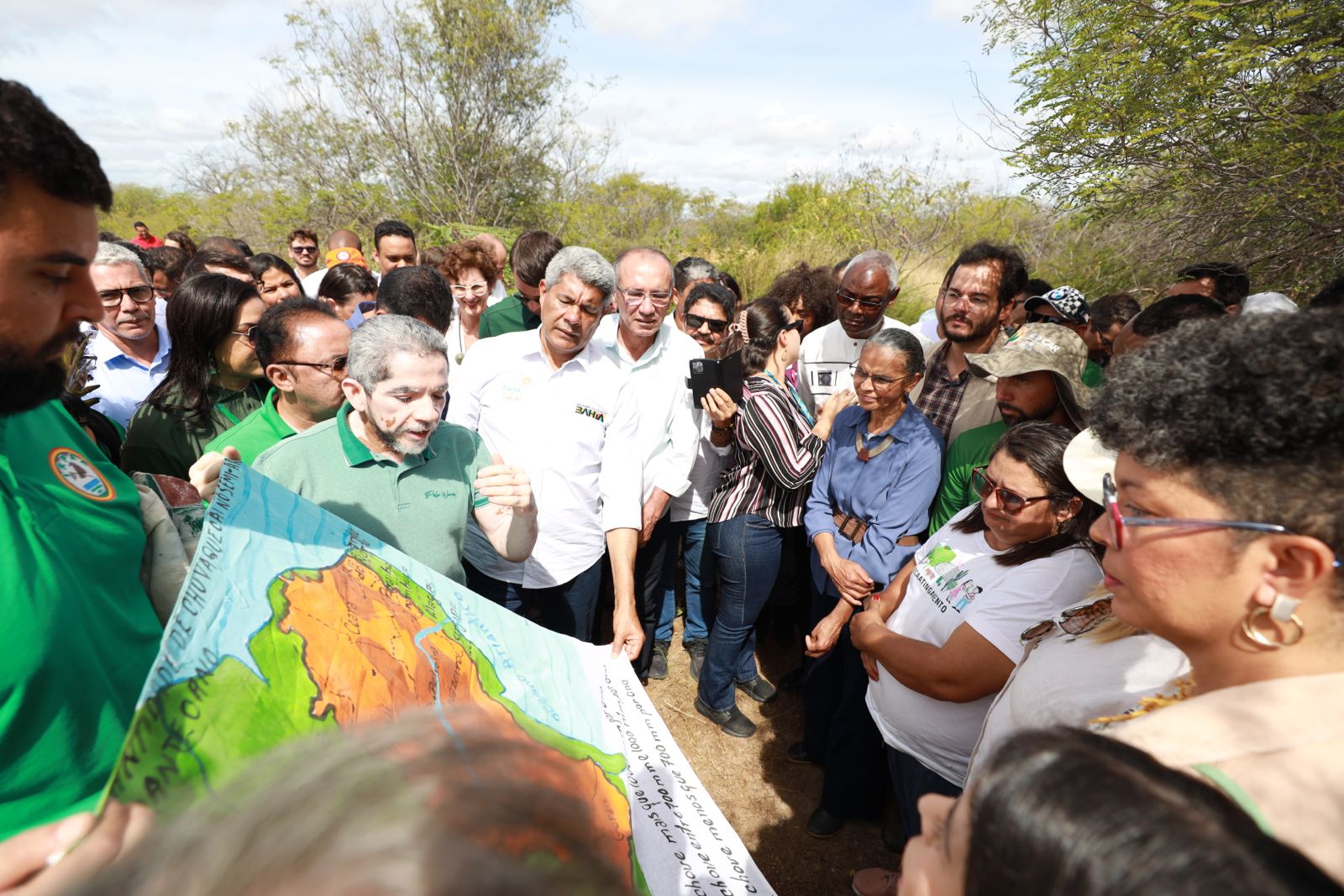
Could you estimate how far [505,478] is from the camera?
6.69 ft

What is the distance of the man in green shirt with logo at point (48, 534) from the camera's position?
3.34 feet

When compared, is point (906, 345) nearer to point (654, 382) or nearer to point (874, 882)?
point (654, 382)

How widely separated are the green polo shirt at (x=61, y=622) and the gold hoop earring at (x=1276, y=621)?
6.07ft

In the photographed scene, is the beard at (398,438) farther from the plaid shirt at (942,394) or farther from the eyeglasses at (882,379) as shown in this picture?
the plaid shirt at (942,394)

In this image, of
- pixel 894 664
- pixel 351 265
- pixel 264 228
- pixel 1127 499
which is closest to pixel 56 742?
pixel 1127 499

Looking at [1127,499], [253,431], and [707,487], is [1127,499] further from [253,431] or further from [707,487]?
[707,487]

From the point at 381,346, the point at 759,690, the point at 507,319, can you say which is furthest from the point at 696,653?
the point at 381,346

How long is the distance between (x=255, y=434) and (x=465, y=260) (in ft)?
9.72

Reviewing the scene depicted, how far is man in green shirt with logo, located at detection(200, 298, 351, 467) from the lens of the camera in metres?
2.38

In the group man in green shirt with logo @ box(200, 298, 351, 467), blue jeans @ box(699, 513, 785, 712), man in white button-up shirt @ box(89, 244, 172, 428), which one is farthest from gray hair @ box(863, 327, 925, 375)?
man in white button-up shirt @ box(89, 244, 172, 428)

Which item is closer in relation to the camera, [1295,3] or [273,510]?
[273,510]

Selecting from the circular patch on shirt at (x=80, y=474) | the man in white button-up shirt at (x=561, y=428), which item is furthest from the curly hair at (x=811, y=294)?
the circular patch on shirt at (x=80, y=474)

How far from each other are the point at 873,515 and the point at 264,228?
19.2 m

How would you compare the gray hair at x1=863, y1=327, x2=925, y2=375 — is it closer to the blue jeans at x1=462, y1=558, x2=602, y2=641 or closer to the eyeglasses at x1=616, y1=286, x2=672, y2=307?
the eyeglasses at x1=616, y1=286, x2=672, y2=307
